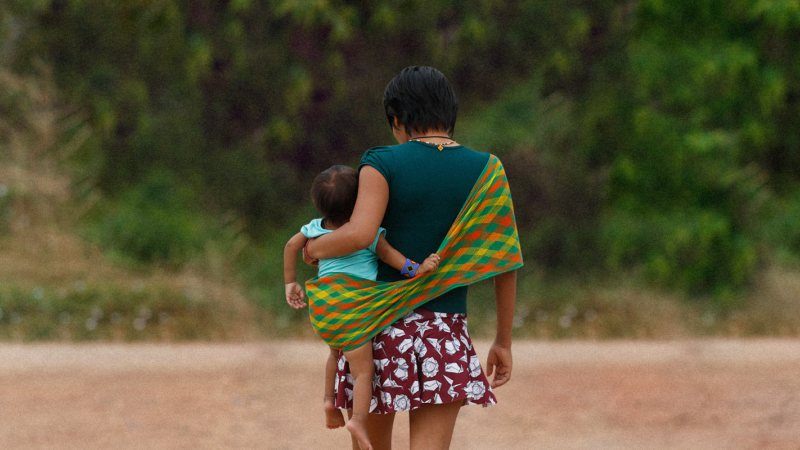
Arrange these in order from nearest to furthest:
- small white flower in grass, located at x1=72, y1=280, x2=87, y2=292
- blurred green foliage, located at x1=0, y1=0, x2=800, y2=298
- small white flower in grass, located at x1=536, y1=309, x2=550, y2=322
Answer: small white flower in grass, located at x1=72, y1=280, x2=87, y2=292
small white flower in grass, located at x1=536, y1=309, x2=550, y2=322
blurred green foliage, located at x1=0, y1=0, x2=800, y2=298

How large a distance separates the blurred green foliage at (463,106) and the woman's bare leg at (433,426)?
671cm

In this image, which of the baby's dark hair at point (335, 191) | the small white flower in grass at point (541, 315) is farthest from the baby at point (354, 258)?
the small white flower in grass at point (541, 315)

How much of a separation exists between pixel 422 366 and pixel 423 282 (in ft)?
0.81

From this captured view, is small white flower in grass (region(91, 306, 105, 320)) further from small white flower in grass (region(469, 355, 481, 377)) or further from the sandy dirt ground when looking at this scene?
small white flower in grass (region(469, 355, 481, 377))

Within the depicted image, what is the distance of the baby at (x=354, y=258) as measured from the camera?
245cm

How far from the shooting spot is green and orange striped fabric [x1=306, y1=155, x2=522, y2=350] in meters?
2.47

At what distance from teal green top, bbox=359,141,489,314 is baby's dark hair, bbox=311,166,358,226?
0.07 m

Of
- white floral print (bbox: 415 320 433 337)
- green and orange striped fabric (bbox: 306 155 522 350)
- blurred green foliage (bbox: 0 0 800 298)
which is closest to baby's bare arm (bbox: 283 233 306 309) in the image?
green and orange striped fabric (bbox: 306 155 522 350)

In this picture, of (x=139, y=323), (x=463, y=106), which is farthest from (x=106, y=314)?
(x=463, y=106)

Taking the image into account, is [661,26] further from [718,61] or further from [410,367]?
[410,367]

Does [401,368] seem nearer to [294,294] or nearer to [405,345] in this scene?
[405,345]

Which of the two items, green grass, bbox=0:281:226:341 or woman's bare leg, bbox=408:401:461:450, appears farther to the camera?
green grass, bbox=0:281:226:341

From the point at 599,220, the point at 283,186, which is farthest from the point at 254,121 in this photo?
the point at 599,220

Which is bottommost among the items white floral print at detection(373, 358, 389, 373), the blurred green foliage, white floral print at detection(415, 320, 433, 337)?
white floral print at detection(373, 358, 389, 373)
